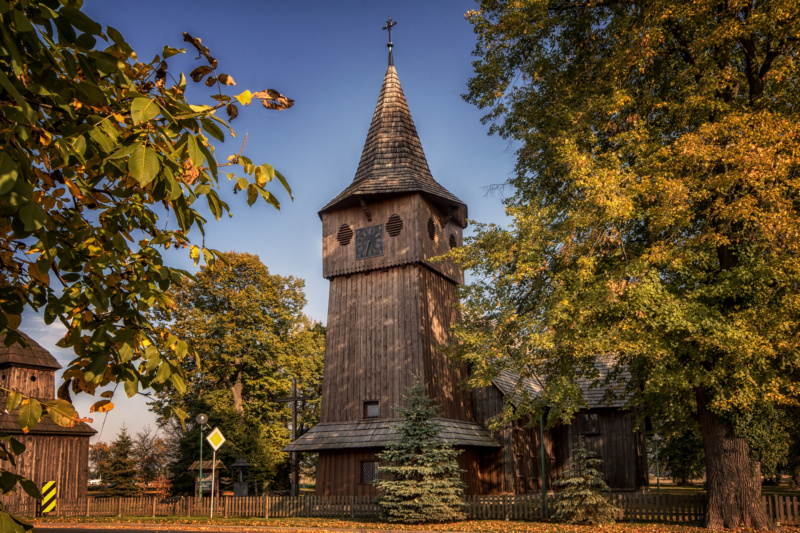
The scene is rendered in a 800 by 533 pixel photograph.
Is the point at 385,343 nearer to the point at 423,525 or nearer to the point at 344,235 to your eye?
the point at 344,235

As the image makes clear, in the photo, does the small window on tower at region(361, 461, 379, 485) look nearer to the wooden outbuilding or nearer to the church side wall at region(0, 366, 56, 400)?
the wooden outbuilding

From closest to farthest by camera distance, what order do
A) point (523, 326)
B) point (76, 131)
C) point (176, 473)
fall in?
point (76, 131)
point (523, 326)
point (176, 473)

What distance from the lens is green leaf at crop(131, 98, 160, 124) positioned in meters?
2.24

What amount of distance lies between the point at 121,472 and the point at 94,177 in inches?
1438

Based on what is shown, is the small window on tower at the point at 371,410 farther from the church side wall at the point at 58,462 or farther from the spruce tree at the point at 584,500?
the church side wall at the point at 58,462

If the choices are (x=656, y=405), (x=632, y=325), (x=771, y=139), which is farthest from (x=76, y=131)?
(x=656, y=405)

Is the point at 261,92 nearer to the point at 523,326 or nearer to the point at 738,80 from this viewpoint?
the point at 523,326

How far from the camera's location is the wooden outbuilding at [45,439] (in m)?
26.9

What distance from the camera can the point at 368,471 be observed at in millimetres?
23453

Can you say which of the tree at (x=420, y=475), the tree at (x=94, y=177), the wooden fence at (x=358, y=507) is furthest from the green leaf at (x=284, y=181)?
the wooden fence at (x=358, y=507)

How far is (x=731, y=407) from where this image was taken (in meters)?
16.0

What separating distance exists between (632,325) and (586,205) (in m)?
3.30

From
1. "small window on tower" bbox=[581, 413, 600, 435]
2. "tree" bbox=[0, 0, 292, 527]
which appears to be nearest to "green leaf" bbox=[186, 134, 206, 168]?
"tree" bbox=[0, 0, 292, 527]

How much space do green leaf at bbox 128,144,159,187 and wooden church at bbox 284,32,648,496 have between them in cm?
2111
